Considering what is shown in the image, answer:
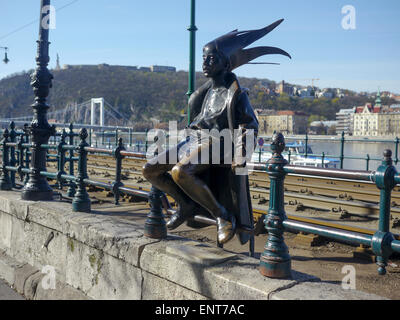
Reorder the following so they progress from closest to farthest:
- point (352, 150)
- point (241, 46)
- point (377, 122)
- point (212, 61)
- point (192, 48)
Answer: point (212, 61), point (241, 46), point (192, 48), point (352, 150), point (377, 122)

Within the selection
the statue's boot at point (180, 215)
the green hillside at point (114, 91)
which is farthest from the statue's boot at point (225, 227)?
the green hillside at point (114, 91)

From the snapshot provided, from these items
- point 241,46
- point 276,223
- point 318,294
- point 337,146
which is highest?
point 241,46

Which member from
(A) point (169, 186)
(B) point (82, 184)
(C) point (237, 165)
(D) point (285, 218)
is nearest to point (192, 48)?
(B) point (82, 184)

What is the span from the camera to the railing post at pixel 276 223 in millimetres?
2936

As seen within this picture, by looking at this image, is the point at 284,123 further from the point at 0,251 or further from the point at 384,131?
the point at 0,251

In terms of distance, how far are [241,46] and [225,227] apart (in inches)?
59.0

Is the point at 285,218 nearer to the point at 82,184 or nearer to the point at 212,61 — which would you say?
the point at 212,61

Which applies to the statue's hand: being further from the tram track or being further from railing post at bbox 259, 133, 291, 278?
the tram track

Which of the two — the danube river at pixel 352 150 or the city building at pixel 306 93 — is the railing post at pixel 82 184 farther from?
the city building at pixel 306 93

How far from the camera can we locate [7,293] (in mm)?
5254

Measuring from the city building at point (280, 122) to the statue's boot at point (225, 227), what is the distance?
19.1 m
